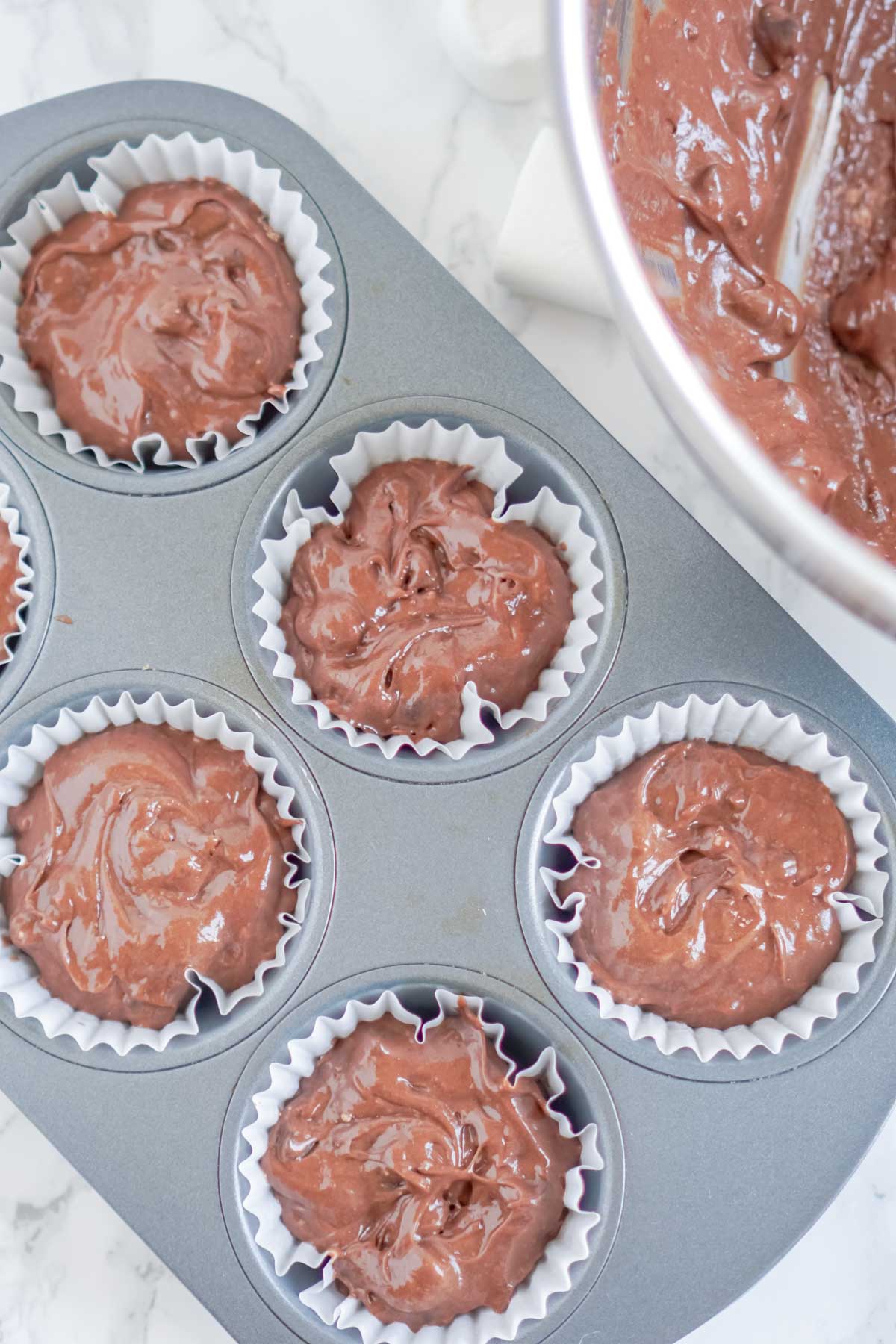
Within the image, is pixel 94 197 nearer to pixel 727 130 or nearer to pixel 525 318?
pixel 525 318

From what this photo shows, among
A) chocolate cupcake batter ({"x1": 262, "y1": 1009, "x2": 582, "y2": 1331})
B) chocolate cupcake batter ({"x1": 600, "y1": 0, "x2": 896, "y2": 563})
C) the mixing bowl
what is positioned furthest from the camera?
chocolate cupcake batter ({"x1": 262, "y1": 1009, "x2": 582, "y2": 1331})

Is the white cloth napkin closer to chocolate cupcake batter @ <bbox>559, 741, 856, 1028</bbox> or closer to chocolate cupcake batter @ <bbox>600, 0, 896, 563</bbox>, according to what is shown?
chocolate cupcake batter @ <bbox>600, 0, 896, 563</bbox>

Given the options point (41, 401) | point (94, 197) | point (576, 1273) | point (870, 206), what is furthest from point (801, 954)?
point (94, 197)

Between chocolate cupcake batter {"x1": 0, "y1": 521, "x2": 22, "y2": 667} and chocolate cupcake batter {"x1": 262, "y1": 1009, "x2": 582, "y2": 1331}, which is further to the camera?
chocolate cupcake batter {"x1": 0, "y1": 521, "x2": 22, "y2": 667}

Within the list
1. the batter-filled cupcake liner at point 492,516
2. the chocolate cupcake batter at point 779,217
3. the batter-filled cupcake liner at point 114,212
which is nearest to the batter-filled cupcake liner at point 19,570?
the batter-filled cupcake liner at point 114,212

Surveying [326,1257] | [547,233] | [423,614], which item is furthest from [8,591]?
[326,1257]

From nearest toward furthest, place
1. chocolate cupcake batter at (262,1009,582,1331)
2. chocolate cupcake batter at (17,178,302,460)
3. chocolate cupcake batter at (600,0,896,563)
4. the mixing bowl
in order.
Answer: the mixing bowl → chocolate cupcake batter at (600,0,896,563) → chocolate cupcake batter at (262,1009,582,1331) → chocolate cupcake batter at (17,178,302,460)

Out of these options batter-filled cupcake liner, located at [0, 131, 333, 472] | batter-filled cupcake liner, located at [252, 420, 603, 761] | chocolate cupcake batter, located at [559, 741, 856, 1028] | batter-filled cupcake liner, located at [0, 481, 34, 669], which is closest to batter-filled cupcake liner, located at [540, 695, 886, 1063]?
chocolate cupcake batter, located at [559, 741, 856, 1028]
